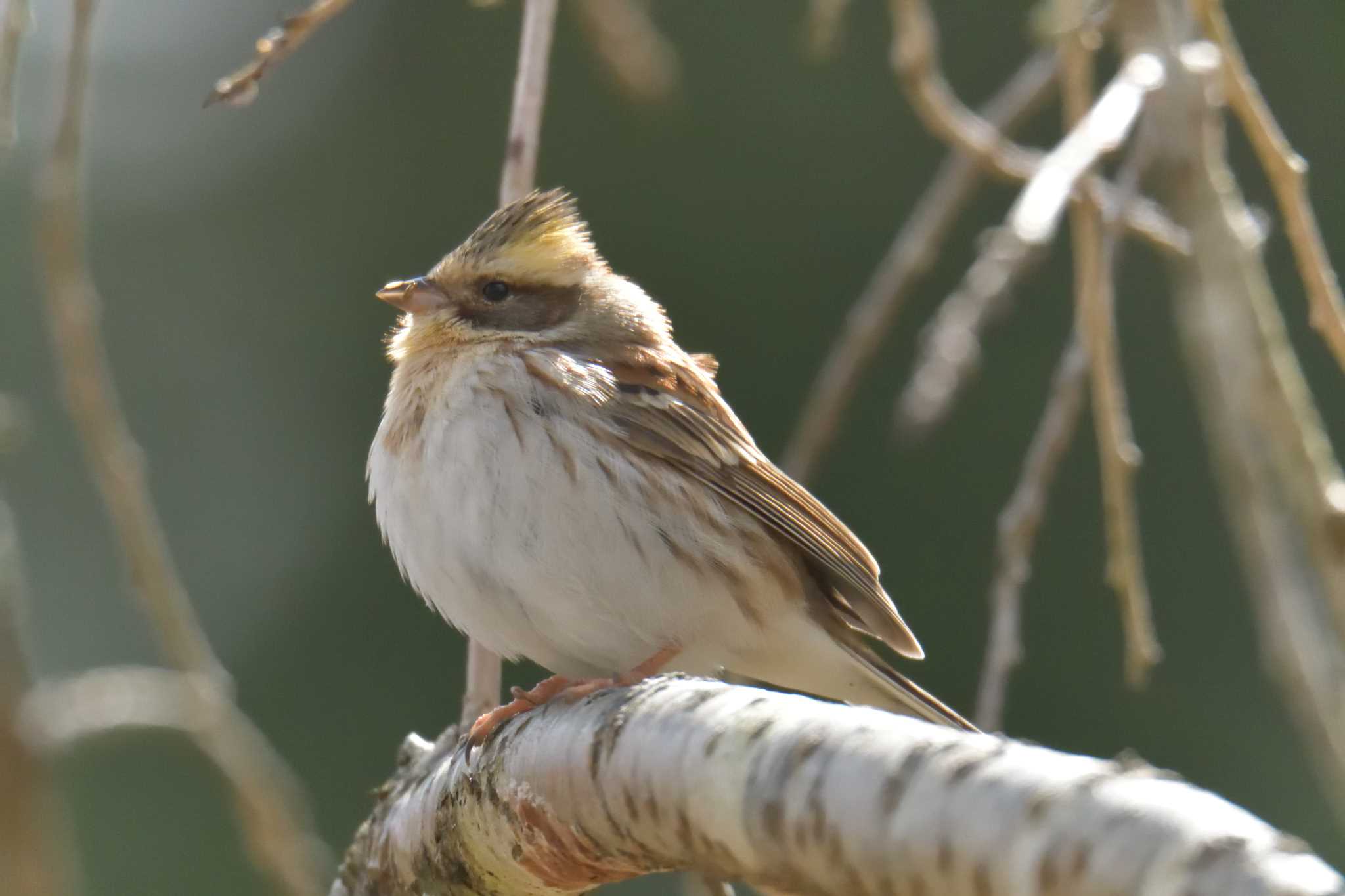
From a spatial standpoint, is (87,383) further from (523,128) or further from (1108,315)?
(1108,315)

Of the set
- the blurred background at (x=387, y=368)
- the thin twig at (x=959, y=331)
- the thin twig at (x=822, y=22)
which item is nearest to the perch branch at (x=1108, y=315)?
the thin twig at (x=959, y=331)

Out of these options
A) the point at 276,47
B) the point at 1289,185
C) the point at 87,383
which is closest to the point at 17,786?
the point at 87,383

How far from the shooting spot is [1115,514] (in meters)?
3.10

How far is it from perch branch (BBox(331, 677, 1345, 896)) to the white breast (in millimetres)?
802

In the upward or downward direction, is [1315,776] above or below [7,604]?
below

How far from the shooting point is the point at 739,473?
423 centimetres

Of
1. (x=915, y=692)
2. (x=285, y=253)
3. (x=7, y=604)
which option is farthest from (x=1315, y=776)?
(x=285, y=253)

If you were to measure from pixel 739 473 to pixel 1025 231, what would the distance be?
62.7 inches

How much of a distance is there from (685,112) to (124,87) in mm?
5410

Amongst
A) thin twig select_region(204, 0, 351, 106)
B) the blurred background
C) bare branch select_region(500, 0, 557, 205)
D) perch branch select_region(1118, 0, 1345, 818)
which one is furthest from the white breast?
the blurred background

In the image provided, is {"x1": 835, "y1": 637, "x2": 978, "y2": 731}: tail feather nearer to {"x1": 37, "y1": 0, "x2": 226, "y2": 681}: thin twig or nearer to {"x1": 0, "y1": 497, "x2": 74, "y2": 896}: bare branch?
{"x1": 37, "y1": 0, "x2": 226, "y2": 681}: thin twig

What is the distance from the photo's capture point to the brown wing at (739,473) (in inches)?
162

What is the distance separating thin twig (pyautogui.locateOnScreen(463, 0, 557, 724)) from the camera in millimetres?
3412

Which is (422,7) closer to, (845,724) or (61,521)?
(61,521)
